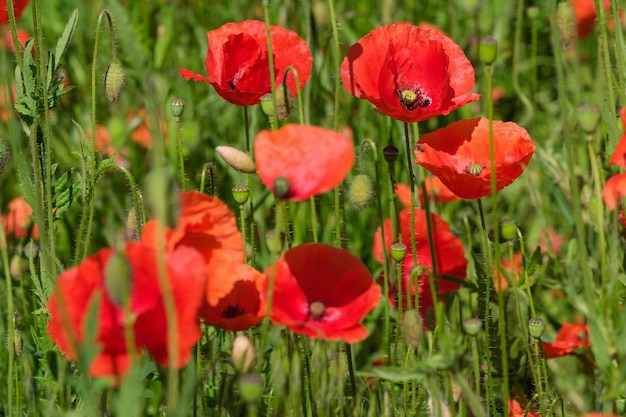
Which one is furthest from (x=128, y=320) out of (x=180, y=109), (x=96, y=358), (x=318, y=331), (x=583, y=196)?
(x=583, y=196)

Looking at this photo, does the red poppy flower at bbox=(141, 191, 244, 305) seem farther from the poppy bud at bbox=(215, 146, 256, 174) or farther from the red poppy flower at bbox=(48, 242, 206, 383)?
the poppy bud at bbox=(215, 146, 256, 174)

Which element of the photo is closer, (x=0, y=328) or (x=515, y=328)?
(x=0, y=328)

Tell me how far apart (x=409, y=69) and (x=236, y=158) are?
446 millimetres

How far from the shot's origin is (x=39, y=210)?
1.64 metres

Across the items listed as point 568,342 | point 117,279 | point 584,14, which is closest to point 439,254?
point 568,342

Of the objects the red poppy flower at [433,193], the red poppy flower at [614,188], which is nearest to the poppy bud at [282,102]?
the red poppy flower at [614,188]

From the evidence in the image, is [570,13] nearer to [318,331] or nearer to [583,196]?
[583,196]

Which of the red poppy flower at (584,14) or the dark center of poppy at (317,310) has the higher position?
the red poppy flower at (584,14)

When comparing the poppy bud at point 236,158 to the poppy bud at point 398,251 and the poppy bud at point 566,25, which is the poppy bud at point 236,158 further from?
the poppy bud at point 566,25

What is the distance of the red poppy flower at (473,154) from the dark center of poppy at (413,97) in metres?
0.10

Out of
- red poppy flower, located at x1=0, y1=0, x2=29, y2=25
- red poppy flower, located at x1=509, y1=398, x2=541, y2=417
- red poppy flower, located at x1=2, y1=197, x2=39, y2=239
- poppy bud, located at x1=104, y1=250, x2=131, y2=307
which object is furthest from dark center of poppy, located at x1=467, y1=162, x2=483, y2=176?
red poppy flower, located at x1=2, y1=197, x2=39, y2=239

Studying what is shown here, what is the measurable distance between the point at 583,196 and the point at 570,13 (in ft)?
1.51

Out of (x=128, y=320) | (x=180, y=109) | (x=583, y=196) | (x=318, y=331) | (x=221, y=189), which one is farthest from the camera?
(x=221, y=189)

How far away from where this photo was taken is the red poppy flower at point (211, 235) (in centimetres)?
134
